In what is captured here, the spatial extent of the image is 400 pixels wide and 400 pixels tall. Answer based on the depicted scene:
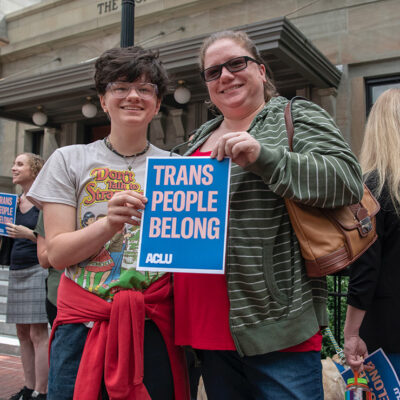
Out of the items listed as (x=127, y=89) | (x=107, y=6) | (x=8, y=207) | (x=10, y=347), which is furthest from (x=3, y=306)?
(x=107, y=6)

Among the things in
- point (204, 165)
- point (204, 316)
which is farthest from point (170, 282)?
point (204, 165)

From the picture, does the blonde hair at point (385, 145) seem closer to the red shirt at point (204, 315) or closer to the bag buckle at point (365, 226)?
the bag buckle at point (365, 226)

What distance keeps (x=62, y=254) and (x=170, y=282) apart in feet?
1.50

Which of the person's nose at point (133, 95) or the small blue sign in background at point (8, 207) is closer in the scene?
the person's nose at point (133, 95)

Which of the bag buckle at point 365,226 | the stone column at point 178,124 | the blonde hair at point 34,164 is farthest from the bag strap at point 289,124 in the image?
the stone column at point 178,124

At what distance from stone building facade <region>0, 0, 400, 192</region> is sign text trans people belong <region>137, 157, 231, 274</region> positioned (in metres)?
5.98

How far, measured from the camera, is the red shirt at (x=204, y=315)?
168cm

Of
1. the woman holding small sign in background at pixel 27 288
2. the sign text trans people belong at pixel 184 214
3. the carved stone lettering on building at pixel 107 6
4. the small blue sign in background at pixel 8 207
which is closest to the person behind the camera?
the sign text trans people belong at pixel 184 214

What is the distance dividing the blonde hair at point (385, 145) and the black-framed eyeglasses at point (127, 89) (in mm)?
1303

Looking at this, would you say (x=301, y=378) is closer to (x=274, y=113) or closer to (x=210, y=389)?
(x=210, y=389)

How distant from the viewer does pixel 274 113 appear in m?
1.77

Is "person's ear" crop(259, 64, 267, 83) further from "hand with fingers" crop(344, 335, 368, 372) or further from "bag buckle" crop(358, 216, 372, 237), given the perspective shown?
"hand with fingers" crop(344, 335, 368, 372)

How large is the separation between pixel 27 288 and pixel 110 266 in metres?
3.22

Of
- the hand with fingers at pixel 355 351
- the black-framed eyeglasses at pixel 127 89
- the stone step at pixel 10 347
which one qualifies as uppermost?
the black-framed eyeglasses at pixel 127 89
